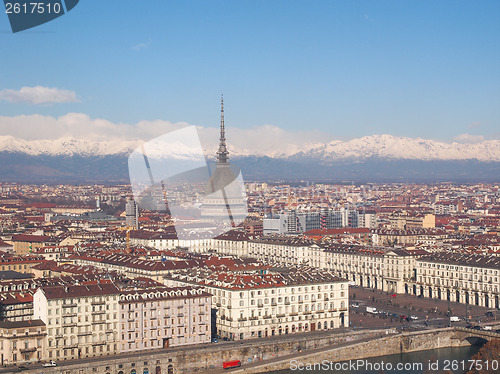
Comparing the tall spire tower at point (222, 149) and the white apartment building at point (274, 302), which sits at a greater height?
the tall spire tower at point (222, 149)

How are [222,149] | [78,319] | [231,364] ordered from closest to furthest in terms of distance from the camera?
[78,319], [231,364], [222,149]

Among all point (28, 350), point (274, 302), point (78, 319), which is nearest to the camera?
point (28, 350)

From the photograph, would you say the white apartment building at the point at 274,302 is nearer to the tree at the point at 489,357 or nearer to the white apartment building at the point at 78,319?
the white apartment building at the point at 78,319

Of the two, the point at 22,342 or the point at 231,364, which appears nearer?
the point at 22,342

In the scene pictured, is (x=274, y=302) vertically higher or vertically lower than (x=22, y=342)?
higher

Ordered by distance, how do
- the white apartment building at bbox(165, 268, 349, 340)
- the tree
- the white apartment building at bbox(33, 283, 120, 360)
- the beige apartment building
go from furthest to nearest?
the white apartment building at bbox(165, 268, 349, 340) → the white apartment building at bbox(33, 283, 120, 360) → the beige apartment building → the tree

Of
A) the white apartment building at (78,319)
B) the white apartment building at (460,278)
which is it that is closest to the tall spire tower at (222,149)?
the white apartment building at (460,278)

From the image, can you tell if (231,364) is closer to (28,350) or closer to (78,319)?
(78,319)

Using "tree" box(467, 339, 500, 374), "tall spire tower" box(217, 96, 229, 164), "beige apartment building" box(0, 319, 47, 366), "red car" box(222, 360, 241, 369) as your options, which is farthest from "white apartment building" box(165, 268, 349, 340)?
"tall spire tower" box(217, 96, 229, 164)

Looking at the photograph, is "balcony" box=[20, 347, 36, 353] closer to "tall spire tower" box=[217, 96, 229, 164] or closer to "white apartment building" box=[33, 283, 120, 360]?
"white apartment building" box=[33, 283, 120, 360]

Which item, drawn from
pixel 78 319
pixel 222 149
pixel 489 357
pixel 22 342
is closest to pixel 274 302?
pixel 78 319

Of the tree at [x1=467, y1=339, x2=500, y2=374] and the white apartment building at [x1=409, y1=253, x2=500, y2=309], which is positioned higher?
the white apartment building at [x1=409, y1=253, x2=500, y2=309]

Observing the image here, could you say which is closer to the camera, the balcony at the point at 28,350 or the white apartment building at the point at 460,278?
the balcony at the point at 28,350

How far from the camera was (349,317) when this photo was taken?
124 feet
